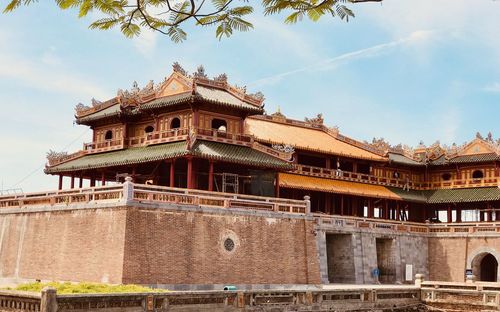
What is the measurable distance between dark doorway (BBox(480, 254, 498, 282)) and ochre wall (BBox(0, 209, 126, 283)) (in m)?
29.1

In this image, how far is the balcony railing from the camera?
4588 cm

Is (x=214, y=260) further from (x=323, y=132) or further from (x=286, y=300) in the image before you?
(x=323, y=132)

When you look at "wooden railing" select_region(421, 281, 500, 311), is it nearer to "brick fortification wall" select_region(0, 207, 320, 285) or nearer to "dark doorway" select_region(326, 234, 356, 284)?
"brick fortification wall" select_region(0, 207, 320, 285)

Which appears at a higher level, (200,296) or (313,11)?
(313,11)

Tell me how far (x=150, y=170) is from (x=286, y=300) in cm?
1381

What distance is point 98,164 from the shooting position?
37.8m

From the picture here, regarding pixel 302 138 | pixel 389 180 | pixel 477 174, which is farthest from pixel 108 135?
pixel 477 174

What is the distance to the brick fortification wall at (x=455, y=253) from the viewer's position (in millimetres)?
45169

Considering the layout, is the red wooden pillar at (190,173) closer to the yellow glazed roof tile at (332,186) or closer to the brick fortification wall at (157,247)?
the brick fortification wall at (157,247)

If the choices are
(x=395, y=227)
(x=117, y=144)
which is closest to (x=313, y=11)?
(x=117, y=144)

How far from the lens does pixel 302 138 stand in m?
47.1

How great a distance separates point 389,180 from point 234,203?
22.0 meters

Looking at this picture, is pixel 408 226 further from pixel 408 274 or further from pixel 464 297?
pixel 464 297

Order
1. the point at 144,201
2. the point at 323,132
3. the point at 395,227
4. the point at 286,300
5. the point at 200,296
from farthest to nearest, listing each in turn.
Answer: the point at 323,132 < the point at 395,227 < the point at 144,201 < the point at 286,300 < the point at 200,296
